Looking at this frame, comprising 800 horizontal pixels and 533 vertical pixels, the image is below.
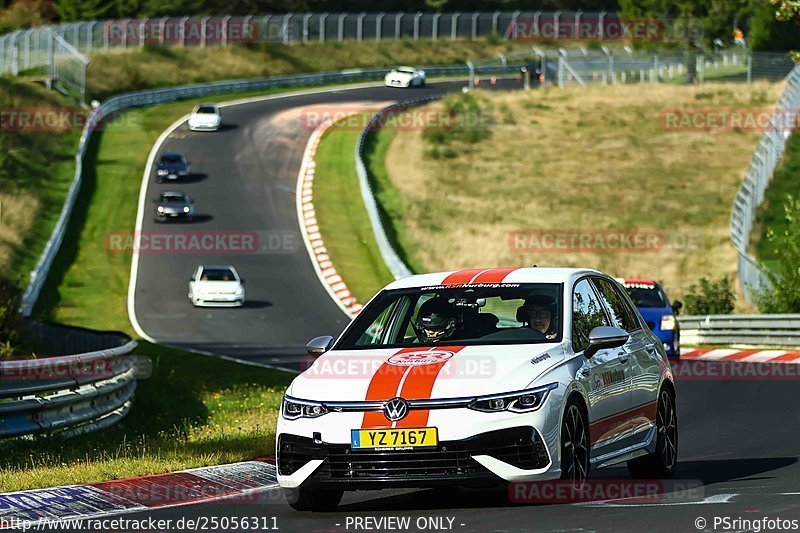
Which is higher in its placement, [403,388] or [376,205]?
[403,388]

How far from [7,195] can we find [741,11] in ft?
166

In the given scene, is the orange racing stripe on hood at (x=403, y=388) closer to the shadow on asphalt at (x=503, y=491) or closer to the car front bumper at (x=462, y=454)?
the car front bumper at (x=462, y=454)

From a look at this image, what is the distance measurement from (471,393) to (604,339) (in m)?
1.27

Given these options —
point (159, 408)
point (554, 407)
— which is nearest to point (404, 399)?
point (554, 407)

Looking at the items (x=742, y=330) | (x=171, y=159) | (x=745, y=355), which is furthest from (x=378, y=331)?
(x=171, y=159)

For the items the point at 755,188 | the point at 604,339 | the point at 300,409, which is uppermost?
the point at 604,339

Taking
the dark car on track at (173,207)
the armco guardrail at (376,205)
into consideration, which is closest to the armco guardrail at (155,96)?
the dark car on track at (173,207)

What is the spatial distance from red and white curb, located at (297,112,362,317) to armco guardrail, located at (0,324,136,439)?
21704 millimetres

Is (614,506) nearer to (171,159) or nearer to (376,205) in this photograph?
(376,205)

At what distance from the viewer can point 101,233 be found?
50.7 meters

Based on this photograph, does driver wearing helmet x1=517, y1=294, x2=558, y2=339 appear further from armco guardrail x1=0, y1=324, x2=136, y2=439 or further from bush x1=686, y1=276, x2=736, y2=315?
bush x1=686, y1=276, x2=736, y2=315

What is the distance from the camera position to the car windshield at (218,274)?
138 ft

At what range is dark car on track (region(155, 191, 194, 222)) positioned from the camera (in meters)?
51.8

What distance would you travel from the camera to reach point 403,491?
11.0 meters
